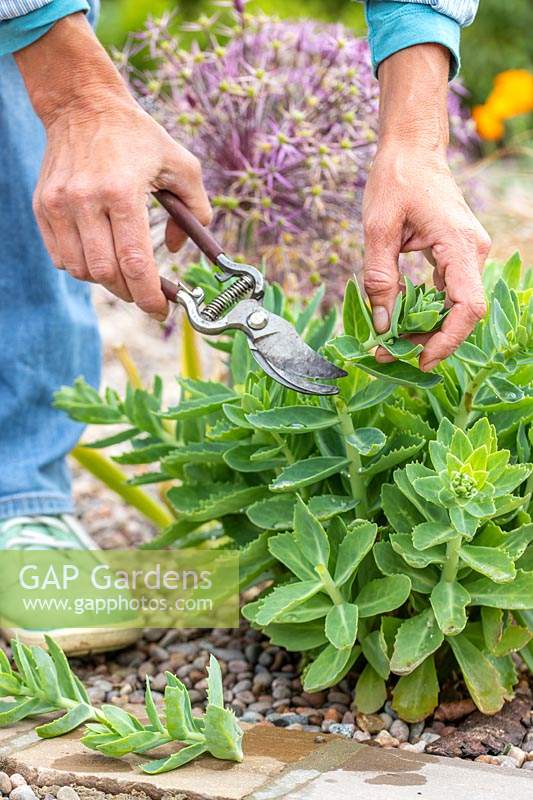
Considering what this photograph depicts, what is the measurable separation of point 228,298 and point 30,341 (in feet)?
2.62

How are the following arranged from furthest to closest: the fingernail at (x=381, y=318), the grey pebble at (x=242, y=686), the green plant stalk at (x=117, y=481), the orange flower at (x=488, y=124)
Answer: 1. the orange flower at (x=488, y=124)
2. the green plant stalk at (x=117, y=481)
3. the grey pebble at (x=242, y=686)
4. the fingernail at (x=381, y=318)

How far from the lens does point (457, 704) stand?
1.45 metres

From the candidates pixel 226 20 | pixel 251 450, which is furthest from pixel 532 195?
pixel 251 450

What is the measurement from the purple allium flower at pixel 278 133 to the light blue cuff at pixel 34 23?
823 mm

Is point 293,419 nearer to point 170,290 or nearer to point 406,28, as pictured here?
point 170,290

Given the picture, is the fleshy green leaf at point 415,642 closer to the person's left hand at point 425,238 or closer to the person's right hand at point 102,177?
the person's left hand at point 425,238

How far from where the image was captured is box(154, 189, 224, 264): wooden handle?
1.41 meters

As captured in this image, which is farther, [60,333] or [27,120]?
[60,333]

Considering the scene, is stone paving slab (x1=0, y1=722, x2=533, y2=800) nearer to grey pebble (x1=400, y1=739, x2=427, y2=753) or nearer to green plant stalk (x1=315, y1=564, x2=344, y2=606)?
grey pebble (x1=400, y1=739, x2=427, y2=753)

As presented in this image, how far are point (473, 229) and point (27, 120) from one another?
1.02 meters

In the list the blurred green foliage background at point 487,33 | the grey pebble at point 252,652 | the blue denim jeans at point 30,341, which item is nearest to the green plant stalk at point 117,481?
the blue denim jeans at point 30,341

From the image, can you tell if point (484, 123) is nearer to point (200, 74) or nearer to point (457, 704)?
point (200, 74)

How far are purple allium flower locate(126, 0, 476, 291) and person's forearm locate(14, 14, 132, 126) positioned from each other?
2.61ft

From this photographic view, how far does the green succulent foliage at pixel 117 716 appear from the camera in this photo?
3.90 ft
